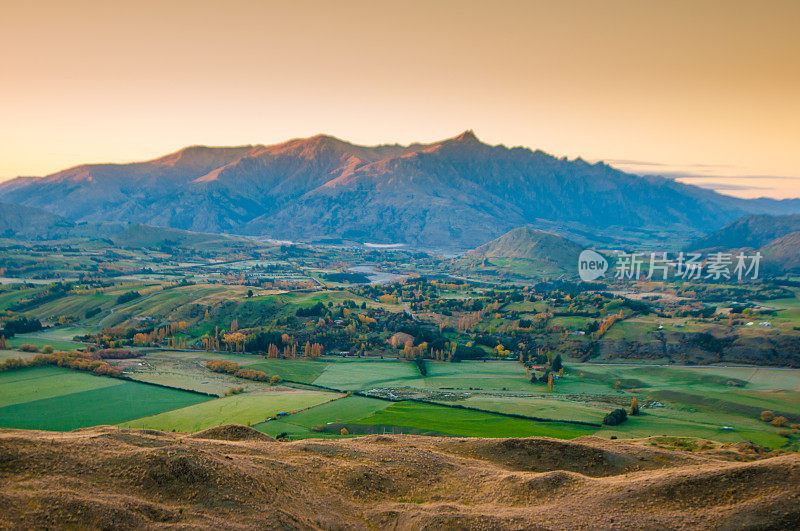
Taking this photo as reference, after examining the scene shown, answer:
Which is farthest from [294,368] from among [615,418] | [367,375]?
[615,418]

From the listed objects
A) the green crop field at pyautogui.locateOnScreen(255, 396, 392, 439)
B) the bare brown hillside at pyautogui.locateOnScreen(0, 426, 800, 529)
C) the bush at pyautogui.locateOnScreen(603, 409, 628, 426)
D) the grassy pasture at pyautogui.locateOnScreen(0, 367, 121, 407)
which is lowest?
the grassy pasture at pyautogui.locateOnScreen(0, 367, 121, 407)

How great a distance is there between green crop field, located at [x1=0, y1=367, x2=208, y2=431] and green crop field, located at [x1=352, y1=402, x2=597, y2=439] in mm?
35874

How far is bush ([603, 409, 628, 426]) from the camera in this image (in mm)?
85562

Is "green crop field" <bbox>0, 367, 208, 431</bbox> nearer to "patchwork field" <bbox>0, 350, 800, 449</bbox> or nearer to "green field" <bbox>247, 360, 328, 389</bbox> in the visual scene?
"patchwork field" <bbox>0, 350, 800, 449</bbox>

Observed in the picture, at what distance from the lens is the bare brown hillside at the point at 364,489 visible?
3366 centimetres

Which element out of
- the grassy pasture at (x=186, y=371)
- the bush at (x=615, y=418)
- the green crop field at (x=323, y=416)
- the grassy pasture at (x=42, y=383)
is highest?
the bush at (x=615, y=418)

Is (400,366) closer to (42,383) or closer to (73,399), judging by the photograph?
(73,399)

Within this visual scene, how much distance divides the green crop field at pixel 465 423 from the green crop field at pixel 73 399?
35.9 meters

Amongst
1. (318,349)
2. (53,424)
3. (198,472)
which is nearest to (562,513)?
(198,472)

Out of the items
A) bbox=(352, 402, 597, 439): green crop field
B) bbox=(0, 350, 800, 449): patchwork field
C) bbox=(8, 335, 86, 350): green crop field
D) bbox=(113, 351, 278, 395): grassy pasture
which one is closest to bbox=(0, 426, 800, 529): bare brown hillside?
bbox=(352, 402, 597, 439): green crop field

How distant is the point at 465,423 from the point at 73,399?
69.0m

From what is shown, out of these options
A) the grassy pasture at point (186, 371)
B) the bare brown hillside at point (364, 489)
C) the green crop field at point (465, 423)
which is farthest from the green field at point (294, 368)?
the bare brown hillside at point (364, 489)

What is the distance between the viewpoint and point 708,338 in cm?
13938

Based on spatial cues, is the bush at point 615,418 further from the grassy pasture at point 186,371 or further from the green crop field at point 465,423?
the grassy pasture at point 186,371
